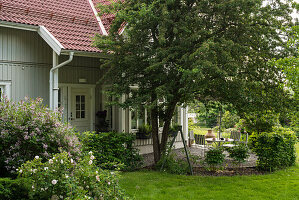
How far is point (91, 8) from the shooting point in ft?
45.6

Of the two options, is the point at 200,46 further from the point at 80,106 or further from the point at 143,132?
the point at 80,106

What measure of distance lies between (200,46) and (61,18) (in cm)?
574

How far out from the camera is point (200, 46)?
849 centimetres

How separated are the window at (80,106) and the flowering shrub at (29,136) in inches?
271

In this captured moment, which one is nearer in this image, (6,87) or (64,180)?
(64,180)

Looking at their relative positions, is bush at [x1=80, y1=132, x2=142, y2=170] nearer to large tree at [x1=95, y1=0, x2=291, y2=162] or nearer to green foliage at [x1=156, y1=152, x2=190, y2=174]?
green foliage at [x1=156, y1=152, x2=190, y2=174]

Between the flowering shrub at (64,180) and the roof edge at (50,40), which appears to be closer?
the flowering shrub at (64,180)

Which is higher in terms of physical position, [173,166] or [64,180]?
[64,180]

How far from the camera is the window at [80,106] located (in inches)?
507

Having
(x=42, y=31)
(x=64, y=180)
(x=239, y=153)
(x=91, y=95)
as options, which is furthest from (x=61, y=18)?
(x=64, y=180)

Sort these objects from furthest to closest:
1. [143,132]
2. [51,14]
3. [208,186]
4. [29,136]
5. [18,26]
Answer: [143,132], [51,14], [18,26], [208,186], [29,136]

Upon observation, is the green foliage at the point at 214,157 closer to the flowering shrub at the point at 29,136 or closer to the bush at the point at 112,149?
the bush at the point at 112,149

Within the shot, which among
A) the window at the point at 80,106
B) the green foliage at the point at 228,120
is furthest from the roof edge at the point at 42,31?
the green foliage at the point at 228,120

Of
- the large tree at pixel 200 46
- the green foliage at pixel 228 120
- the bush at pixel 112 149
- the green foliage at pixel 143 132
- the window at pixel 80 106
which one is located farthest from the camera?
the green foliage at pixel 228 120
